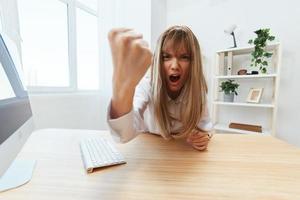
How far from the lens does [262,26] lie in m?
1.80

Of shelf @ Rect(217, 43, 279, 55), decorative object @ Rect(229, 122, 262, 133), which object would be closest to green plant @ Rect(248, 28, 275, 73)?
shelf @ Rect(217, 43, 279, 55)

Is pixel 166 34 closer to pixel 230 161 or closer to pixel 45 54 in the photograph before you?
pixel 230 161

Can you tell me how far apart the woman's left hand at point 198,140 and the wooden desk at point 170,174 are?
25 millimetres

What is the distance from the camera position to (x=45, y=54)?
1439mm

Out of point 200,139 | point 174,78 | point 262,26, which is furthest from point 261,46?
point 200,139

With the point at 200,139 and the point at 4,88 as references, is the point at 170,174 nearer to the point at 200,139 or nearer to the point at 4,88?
the point at 200,139

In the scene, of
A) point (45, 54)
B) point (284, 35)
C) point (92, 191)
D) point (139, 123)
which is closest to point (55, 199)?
point (92, 191)

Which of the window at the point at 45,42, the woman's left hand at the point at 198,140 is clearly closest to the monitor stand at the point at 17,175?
the woman's left hand at the point at 198,140

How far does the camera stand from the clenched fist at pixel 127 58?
1.25 feet

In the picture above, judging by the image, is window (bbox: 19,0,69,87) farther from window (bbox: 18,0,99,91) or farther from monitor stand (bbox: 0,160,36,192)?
monitor stand (bbox: 0,160,36,192)

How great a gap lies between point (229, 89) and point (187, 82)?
3.95 feet

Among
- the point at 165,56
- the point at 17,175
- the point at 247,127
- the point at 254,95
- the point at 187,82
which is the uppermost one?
the point at 165,56

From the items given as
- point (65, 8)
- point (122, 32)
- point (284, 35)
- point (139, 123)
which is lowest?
point (139, 123)

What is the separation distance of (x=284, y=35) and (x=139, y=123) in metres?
1.76
